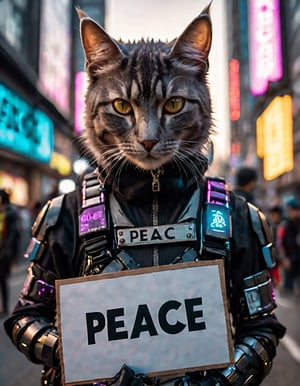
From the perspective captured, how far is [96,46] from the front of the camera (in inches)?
68.3

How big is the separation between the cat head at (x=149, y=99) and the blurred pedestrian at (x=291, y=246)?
298 inches

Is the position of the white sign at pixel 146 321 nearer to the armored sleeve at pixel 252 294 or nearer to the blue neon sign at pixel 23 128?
the armored sleeve at pixel 252 294

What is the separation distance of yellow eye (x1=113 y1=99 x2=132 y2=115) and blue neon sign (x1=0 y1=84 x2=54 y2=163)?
1.35 meters

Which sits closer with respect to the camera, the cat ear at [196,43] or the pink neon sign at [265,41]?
the cat ear at [196,43]

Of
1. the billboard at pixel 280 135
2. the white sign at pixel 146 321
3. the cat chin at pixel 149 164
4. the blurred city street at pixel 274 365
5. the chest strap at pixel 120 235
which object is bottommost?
the blurred city street at pixel 274 365

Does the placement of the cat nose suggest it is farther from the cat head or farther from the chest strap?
the chest strap

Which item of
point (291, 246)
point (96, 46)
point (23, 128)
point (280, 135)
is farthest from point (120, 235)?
point (280, 135)

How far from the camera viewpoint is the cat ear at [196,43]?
172 centimetres

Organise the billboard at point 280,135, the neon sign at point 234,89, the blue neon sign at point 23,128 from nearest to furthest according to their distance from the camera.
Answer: the blue neon sign at point 23,128 → the billboard at point 280,135 → the neon sign at point 234,89

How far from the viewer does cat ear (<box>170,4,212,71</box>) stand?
1718 mm

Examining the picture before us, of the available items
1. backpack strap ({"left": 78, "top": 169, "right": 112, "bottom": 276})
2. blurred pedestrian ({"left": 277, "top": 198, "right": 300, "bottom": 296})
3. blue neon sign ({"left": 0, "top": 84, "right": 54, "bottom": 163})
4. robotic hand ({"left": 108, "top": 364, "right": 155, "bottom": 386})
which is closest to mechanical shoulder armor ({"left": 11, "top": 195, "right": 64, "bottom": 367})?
backpack strap ({"left": 78, "top": 169, "right": 112, "bottom": 276})

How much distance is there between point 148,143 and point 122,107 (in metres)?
0.19

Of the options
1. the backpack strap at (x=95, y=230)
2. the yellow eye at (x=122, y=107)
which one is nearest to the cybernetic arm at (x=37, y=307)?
the backpack strap at (x=95, y=230)

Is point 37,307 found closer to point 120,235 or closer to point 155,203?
point 120,235
